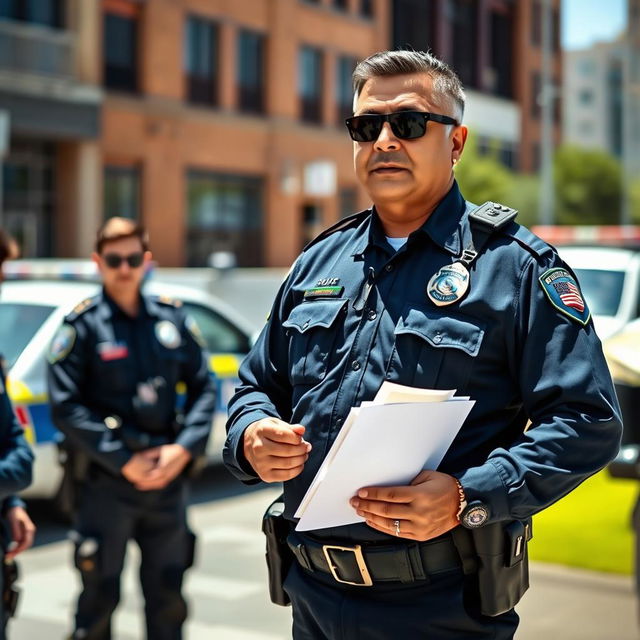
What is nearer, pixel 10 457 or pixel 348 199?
pixel 10 457

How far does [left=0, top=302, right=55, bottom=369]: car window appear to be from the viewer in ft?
26.5

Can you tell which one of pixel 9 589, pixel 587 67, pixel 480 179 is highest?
A: pixel 587 67

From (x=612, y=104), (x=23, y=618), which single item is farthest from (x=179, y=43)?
(x=612, y=104)

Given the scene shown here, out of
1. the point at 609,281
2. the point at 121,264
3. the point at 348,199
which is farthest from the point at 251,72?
the point at 121,264

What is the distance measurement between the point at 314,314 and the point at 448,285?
1.18ft

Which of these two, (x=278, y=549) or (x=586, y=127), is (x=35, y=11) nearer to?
(x=278, y=549)

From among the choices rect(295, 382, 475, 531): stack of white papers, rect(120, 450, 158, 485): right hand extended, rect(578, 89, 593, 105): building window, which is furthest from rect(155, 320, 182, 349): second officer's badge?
rect(578, 89, 593, 105): building window

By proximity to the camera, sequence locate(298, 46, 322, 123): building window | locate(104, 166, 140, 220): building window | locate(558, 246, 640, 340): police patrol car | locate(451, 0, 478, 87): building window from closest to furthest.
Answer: locate(558, 246, 640, 340): police patrol car < locate(104, 166, 140, 220): building window < locate(298, 46, 322, 123): building window < locate(451, 0, 478, 87): building window

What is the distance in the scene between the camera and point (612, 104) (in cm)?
11725

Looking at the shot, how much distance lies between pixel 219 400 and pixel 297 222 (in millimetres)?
27742

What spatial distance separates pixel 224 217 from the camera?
3391 cm

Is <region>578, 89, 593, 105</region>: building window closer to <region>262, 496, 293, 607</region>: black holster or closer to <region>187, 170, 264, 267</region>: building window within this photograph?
<region>187, 170, 264, 267</region>: building window

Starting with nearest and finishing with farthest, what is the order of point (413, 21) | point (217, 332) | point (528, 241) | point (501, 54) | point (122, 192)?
1. point (528, 241)
2. point (217, 332)
3. point (122, 192)
4. point (413, 21)
5. point (501, 54)

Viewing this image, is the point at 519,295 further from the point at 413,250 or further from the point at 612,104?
the point at 612,104
